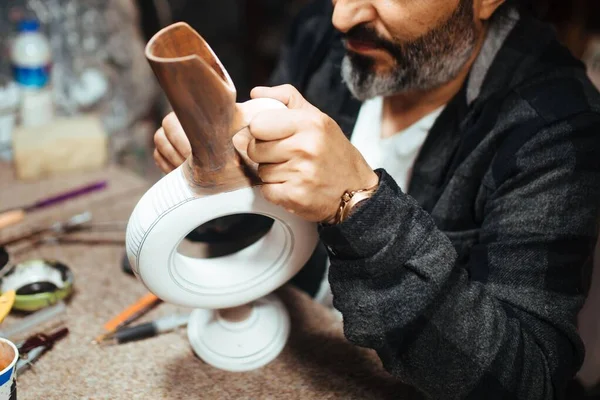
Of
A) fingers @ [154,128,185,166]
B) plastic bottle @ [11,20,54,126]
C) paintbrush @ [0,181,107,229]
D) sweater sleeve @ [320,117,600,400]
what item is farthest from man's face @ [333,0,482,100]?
plastic bottle @ [11,20,54,126]

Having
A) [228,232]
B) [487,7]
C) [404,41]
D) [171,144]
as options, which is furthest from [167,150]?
[487,7]

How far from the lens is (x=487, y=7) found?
96cm

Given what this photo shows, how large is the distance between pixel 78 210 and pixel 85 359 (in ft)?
1.52

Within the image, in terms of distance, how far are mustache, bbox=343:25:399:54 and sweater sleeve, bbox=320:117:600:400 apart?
0.27 m

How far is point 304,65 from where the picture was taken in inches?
49.8

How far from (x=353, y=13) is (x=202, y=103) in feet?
1.43

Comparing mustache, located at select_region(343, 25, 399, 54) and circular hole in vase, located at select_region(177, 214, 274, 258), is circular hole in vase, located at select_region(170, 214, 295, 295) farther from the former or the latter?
mustache, located at select_region(343, 25, 399, 54)

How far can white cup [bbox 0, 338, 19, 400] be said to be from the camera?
655mm

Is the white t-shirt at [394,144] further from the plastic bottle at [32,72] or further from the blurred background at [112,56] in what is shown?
the plastic bottle at [32,72]

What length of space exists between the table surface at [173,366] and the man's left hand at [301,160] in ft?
0.85

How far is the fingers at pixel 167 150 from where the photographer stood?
2.80ft

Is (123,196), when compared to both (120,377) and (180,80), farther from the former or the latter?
(180,80)

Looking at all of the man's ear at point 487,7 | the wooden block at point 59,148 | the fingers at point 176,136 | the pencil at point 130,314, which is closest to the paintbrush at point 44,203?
the wooden block at point 59,148

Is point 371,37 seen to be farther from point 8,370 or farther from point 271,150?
point 8,370
